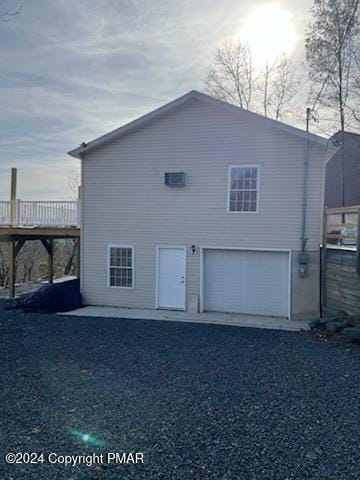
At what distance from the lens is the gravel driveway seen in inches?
134

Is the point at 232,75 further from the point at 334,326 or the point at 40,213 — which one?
the point at 334,326

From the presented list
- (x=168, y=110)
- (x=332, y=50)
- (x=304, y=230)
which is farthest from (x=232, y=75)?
(x=304, y=230)

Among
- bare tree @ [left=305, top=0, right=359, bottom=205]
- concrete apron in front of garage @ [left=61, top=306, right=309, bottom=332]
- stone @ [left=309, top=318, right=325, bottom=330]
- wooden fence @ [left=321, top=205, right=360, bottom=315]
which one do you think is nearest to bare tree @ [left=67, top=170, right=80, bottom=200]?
concrete apron in front of garage @ [left=61, top=306, right=309, bottom=332]

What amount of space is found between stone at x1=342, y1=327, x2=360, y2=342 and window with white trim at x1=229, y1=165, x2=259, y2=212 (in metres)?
4.14

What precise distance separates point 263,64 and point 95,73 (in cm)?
1297

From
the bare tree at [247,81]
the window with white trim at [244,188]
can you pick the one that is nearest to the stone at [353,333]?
the window with white trim at [244,188]

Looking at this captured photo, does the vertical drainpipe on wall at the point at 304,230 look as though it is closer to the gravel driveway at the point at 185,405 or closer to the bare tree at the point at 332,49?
the gravel driveway at the point at 185,405

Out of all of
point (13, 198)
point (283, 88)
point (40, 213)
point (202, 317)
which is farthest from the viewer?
point (283, 88)

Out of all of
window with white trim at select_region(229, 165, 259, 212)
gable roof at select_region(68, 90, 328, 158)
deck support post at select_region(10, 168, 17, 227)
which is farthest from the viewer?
deck support post at select_region(10, 168, 17, 227)

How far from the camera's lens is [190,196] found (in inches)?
439

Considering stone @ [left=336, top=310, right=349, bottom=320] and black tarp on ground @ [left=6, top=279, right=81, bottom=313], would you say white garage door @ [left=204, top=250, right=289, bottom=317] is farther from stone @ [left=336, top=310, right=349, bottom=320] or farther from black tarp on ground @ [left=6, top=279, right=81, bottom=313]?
black tarp on ground @ [left=6, top=279, right=81, bottom=313]

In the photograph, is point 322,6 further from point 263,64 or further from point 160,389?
point 160,389

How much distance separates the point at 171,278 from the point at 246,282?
2279 mm

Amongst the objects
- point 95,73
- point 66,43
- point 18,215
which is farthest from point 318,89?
point 18,215
